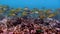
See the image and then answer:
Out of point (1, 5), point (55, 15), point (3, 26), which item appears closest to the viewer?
point (3, 26)

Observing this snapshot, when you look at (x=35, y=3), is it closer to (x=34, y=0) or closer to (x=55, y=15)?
(x=34, y=0)

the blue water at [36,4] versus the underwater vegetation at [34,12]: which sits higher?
the blue water at [36,4]

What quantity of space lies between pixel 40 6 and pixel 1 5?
30.7 inches

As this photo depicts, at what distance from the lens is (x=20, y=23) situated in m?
2.68

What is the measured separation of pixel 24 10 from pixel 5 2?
449 mm

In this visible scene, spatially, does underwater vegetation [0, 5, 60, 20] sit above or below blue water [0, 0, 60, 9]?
below

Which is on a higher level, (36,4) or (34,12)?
(36,4)

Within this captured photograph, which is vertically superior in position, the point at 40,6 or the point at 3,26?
the point at 40,6

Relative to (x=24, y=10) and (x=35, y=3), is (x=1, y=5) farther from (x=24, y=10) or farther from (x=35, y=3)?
(x=35, y=3)

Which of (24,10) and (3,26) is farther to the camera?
(24,10)

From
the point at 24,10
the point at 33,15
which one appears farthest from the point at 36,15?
the point at 24,10

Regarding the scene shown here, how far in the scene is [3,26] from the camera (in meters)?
2.60

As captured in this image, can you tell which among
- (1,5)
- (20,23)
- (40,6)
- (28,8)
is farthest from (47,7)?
(1,5)

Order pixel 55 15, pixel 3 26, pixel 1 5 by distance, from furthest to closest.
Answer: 1. pixel 1 5
2. pixel 55 15
3. pixel 3 26
